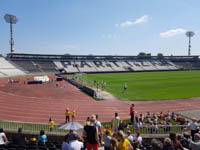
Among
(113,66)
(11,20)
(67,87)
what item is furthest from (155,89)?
(11,20)

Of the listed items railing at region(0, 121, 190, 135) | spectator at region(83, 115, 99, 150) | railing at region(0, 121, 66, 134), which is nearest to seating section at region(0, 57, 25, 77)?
railing at region(0, 121, 66, 134)

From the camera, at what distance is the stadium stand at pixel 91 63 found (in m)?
69.6

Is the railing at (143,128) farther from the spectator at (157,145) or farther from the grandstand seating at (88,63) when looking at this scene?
the grandstand seating at (88,63)

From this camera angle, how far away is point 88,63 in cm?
8306

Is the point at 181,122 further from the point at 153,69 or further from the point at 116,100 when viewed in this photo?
the point at 153,69

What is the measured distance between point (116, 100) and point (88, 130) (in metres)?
17.9

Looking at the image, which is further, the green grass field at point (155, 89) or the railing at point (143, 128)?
the green grass field at point (155, 89)

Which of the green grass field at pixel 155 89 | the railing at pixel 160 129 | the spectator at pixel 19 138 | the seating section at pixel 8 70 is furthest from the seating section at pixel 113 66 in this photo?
the railing at pixel 160 129

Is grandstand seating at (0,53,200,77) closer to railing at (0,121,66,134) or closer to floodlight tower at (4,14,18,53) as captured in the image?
floodlight tower at (4,14,18,53)

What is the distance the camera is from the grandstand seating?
2668 inches

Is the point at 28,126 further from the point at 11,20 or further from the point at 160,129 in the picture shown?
the point at 11,20

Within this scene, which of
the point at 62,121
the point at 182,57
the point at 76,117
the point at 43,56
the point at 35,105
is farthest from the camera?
the point at 182,57

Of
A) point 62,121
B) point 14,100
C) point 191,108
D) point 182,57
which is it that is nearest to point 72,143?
point 62,121

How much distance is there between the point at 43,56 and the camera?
263 ft
